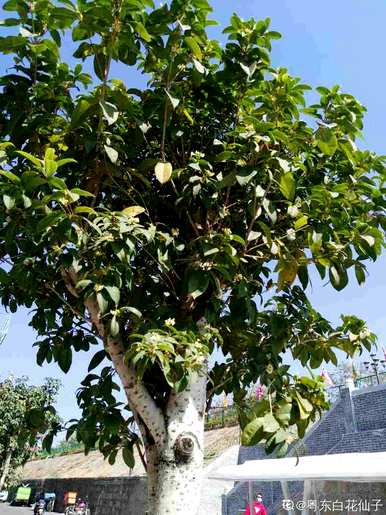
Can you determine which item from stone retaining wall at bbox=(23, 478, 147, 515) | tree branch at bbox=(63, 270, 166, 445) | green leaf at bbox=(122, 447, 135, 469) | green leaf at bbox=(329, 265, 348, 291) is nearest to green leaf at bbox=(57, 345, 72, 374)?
tree branch at bbox=(63, 270, 166, 445)

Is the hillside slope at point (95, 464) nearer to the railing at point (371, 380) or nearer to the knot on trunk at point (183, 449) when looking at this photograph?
the knot on trunk at point (183, 449)

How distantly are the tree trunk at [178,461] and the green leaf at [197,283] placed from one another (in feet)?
1.10

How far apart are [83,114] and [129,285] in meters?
0.71

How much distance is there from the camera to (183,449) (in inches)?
76.7

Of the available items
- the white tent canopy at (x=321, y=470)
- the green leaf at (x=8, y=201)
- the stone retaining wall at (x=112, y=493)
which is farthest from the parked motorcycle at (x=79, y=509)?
the green leaf at (x=8, y=201)

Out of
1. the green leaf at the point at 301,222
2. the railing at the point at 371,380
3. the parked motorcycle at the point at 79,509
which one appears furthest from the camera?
the parked motorcycle at the point at 79,509

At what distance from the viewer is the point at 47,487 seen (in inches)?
1001

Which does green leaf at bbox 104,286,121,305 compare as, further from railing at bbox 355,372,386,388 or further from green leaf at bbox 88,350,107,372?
railing at bbox 355,372,386,388

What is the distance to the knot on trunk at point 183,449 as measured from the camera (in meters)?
1.94

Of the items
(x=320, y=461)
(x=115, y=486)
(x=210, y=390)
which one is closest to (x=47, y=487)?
(x=115, y=486)

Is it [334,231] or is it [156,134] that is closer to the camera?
[334,231]

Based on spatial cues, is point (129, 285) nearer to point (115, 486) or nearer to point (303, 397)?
point (303, 397)

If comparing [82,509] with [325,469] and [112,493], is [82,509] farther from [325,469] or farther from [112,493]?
[325,469]

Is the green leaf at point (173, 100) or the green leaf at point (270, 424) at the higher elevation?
the green leaf at point (173, 100)
